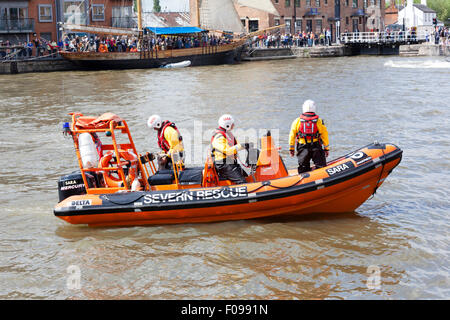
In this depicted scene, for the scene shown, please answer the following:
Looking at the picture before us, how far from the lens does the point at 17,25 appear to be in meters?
45.2

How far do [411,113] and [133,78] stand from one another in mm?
19946

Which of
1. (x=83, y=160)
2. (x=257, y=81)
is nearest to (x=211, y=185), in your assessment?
(x=83, y=160)

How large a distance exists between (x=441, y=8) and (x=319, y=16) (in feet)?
146

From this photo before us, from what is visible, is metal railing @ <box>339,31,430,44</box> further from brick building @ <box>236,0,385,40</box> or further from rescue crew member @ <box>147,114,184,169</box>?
rescue crew member @ <box>147,114,184,169</box>

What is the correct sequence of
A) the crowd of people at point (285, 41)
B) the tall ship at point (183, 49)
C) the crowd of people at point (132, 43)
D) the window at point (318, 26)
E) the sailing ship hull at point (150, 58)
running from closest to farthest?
1. the crowd of people at point (132, 43)
2. the sailing ship hull at point (150, 58)
3. the tall ship at point (183, 49)
4. the crowd of people at point (285, 41)
5. the window at point (318, 26)

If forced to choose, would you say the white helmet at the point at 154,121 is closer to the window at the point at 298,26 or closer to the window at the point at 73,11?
the window at the point at 73,11

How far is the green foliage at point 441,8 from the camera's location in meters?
98.7

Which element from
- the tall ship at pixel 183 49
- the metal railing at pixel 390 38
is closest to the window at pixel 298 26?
the tall ship at pixel 183 49

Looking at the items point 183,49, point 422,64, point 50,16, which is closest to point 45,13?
point 50,16

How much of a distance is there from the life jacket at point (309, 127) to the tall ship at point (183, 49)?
33272 millimetres

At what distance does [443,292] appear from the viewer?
688 centimetres

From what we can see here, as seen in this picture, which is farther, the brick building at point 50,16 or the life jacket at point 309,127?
the brick building at point 50,16

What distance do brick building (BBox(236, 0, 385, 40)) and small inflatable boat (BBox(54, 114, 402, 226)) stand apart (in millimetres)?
46700
